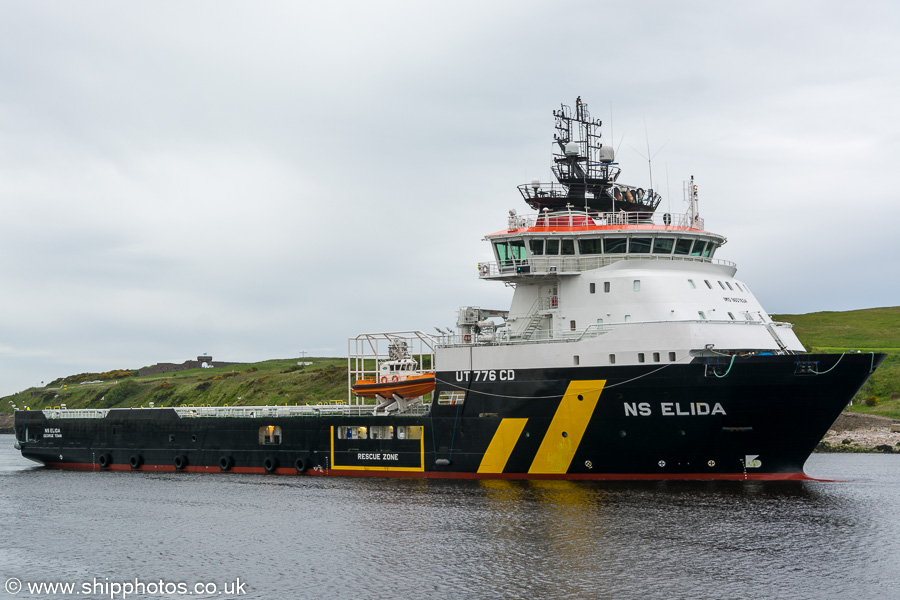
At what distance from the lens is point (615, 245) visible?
110 feet

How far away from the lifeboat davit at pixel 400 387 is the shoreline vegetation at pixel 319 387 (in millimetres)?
20548

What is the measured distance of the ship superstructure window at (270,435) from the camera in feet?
132

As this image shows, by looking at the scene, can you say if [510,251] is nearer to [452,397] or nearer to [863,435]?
[452,397]

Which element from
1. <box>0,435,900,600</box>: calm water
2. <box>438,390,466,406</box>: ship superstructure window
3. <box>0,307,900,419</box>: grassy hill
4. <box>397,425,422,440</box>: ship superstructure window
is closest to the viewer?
<box>0,435,900,600</box>: calm water

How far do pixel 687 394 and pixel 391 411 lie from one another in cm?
1292

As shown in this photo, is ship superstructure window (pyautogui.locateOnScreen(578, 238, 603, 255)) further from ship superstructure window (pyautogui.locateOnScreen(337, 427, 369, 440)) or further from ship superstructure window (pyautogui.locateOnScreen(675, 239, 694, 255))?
ship superstructure window (pyautogui.locateOnScreen(337, 427, 369, 440))

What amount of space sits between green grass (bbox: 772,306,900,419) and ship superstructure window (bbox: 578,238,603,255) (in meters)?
41.0

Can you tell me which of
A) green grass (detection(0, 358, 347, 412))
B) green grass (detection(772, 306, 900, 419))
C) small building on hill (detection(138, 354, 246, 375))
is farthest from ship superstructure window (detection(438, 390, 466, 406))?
small building on hill (detection(138, 354, 246, 375))

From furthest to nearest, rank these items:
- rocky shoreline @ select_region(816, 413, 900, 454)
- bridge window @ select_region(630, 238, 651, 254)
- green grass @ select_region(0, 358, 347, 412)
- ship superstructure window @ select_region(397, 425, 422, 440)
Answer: green grass @ select_region(0, 358, 347, 412) < rocky shoreline @ select_region(816, 413, 900, 454) < ship superstructure window @ select_region(397, 425, 422, 440) < bridge window @ select_region(630, 238, 651, 254)

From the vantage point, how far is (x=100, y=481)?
135 feet

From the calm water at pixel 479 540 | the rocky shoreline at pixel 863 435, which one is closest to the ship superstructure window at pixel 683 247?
the calm water at pixel 479 540

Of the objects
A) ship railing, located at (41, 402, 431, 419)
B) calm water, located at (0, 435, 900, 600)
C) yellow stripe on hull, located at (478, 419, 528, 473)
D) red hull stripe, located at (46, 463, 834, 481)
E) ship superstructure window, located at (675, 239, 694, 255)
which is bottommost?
calm water, located at (0, 435, 900, 600)

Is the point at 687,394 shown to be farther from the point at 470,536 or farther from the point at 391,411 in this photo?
the point at 391,411

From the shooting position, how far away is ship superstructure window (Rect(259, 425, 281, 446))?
4016cm
